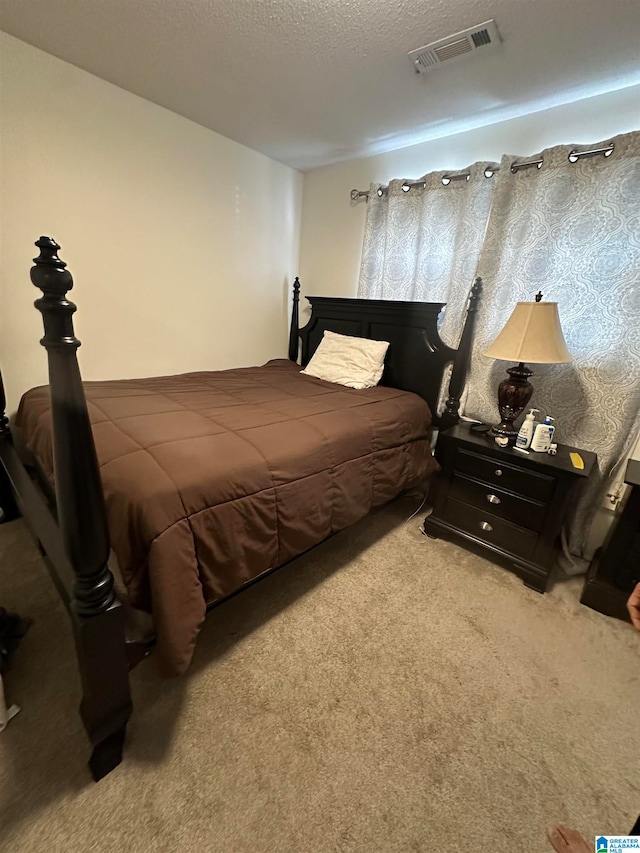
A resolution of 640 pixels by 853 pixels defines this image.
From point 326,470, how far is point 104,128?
234 centimetres

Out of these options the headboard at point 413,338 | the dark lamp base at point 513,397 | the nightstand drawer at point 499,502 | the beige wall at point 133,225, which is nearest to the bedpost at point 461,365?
the headboard at point 413,338

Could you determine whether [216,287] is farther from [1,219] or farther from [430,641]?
[430,641]

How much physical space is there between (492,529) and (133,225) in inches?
111

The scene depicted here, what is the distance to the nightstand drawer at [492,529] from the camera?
1.84 metres

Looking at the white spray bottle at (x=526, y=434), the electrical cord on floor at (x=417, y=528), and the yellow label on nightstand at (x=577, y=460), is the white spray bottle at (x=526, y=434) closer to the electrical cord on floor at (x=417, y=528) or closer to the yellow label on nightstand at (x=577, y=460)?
the yellow label on nightstand at (x=577, y=460)

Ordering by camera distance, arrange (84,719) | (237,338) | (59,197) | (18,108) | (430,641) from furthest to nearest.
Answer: (237,338)
(59,197)
(18,108)
(430,641)
(84,719)

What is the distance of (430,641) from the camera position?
58.7 inches

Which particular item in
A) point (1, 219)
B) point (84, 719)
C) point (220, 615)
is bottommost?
point (220, 615)

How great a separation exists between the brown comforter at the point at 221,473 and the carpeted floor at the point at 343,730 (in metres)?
0.33

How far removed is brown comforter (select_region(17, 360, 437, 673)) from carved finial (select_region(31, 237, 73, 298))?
562 mm

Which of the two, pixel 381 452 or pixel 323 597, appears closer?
pixel 323 597

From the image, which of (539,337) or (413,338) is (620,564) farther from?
(413,338)

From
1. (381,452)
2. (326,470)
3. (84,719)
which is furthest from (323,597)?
(84,719)

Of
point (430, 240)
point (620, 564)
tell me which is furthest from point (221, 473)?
point (430, 240)
